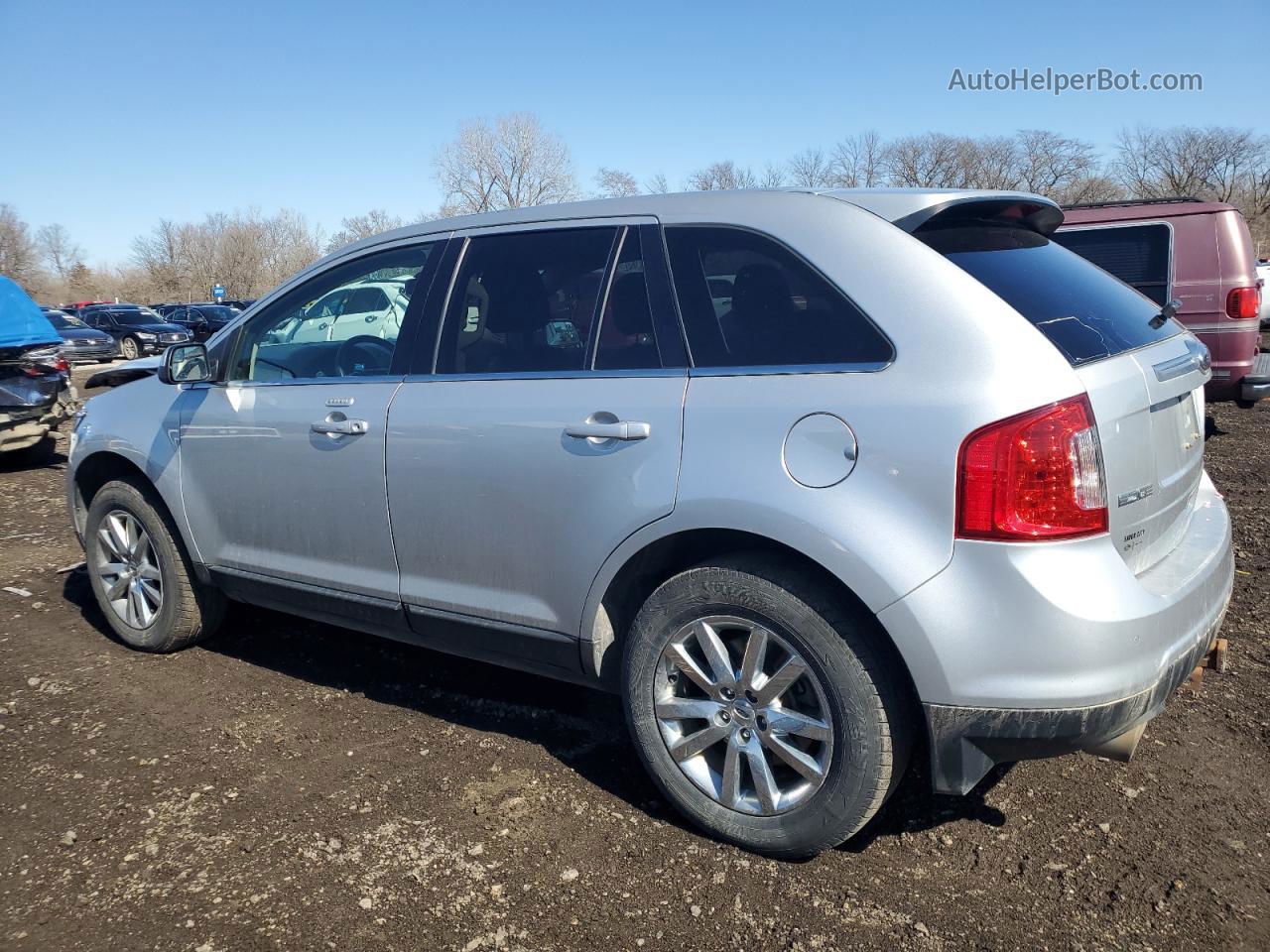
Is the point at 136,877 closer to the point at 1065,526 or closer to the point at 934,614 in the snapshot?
the point at 934,614

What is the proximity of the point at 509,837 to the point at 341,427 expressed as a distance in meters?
1.54

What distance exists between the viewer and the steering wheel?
3.56m

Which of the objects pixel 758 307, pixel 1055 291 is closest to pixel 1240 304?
pixel 1055 291

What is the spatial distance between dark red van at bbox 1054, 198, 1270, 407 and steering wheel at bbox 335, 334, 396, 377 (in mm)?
6776

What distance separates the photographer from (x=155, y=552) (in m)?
4.31

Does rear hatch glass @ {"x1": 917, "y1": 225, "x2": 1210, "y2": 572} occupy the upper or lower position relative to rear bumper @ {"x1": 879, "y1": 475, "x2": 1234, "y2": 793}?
upper

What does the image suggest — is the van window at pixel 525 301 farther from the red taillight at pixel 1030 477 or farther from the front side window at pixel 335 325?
the red taillight at pixel 1030 477

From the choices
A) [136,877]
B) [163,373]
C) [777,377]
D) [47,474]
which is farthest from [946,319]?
[47,474]

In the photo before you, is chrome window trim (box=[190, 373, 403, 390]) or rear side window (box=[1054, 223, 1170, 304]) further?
rear side window (box=[1054, 223, 1170, 304])

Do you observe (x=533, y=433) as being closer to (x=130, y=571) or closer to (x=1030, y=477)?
(x=1030, y=477)

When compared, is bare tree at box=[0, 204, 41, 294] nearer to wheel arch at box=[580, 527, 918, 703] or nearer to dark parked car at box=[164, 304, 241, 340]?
dark parked car at box=[164, 304, 241, 340]

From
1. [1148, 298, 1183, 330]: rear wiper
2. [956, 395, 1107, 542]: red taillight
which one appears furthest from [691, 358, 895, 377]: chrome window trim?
[1148, 298, 1183, 330]: rear wiper

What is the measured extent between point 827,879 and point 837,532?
1003mm

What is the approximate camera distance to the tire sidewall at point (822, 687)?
8.24ft
